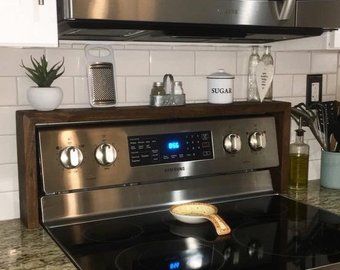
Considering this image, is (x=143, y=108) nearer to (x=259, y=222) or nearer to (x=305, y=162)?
(x=259, y=222)

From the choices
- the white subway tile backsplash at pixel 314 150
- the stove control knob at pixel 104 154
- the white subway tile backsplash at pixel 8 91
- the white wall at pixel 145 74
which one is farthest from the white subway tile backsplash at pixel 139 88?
the white subway tile backsplash at pixel 314 150

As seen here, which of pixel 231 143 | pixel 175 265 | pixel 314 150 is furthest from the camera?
pixel 314 150

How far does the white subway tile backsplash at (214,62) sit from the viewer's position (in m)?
1.65

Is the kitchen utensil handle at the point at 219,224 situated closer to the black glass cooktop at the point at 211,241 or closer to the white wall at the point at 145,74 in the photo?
the black glass cooktop at the point at 211,241

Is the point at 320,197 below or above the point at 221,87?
below

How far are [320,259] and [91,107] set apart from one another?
2.58 feet

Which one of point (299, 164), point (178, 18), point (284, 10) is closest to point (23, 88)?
point (178, 18)

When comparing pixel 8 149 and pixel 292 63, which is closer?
pixel 8 149

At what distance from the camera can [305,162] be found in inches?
68.9

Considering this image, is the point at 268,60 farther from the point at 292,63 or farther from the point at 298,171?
the point at 298,171

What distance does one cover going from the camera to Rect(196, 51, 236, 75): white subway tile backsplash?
165 centimetres

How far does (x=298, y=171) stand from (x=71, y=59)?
2.95 feet

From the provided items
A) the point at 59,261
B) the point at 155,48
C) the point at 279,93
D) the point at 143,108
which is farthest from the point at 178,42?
the point at 59,261

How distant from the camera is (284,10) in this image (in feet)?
4.01
